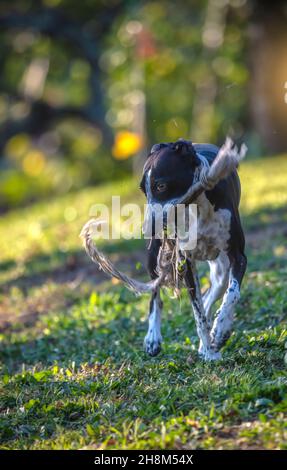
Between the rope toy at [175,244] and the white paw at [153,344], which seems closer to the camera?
the rope toy at [175,244]

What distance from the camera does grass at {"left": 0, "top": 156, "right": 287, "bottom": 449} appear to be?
14.3ft

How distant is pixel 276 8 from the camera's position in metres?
16.2

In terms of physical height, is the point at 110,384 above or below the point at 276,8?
below

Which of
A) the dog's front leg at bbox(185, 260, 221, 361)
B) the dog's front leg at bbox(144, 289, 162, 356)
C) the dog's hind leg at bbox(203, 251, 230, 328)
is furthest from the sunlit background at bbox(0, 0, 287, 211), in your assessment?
the dog's front leg at bbox(185, 260, 221, 361)

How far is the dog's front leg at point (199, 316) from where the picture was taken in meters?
5.43

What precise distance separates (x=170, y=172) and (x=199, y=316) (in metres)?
1.06

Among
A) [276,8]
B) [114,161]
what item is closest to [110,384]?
[276,8]

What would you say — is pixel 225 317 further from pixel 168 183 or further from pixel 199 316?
pixel 168 183

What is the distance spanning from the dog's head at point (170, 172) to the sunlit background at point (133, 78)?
9.94 metres

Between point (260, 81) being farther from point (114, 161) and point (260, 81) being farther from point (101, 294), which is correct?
point (101, 294)

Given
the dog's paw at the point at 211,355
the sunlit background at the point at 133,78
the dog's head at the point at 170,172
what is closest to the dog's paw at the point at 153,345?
the dog's paw at the point at 211,355

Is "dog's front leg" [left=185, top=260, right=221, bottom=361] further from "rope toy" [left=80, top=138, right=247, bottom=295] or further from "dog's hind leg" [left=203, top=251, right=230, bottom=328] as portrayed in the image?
"dog's hind leg" [left=203, top=251, right=230, bottom=328]

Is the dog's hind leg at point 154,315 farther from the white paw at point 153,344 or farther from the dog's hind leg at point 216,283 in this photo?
the dog's hind leg at point 216,283
